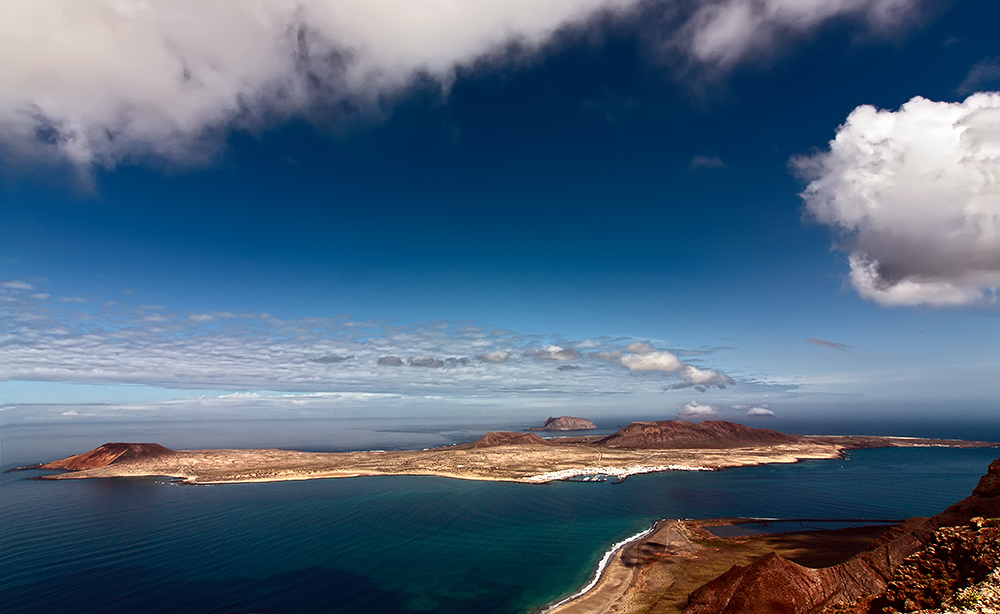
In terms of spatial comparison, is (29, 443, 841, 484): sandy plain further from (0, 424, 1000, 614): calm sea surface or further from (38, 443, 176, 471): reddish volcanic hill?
(0, 424, 1000, 614): calm sea surface

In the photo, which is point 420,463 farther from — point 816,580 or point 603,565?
point 816,580

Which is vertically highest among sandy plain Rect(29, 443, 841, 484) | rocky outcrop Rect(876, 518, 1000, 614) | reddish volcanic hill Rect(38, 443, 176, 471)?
rocky outcrop Rect(876, 518, 1000, 614)

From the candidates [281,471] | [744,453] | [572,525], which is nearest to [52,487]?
[281,471]

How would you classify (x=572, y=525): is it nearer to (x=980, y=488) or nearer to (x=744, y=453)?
(x=980, y=488)

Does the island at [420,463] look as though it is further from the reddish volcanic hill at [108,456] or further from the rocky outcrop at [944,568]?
the rocky outcrop at [944,568]

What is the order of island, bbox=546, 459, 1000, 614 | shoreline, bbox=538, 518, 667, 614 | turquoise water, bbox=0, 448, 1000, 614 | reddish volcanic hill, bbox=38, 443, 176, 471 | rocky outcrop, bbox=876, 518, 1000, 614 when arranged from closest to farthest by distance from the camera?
1. rocky outcrop, bbox=876, 518, 1000, 614
2. island, bbox=546, 459, 1000, 614
3. shoreline, bbox=538, 518, 667, 614
4. turquoise water, bbox=0, 448, 1000, 614
5. reddish volcanic hill, bbox=38, 443, 176, 471

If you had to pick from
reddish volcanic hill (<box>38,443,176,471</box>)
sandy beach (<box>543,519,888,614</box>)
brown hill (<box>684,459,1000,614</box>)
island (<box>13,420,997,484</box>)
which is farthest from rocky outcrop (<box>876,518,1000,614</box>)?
reddish volcanic hill (<box>38,443,176,471</box>)

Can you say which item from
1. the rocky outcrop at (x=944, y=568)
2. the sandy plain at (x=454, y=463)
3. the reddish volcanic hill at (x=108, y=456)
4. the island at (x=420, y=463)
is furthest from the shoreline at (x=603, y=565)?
the reddish volcanic hill at (x=108, y=456)
